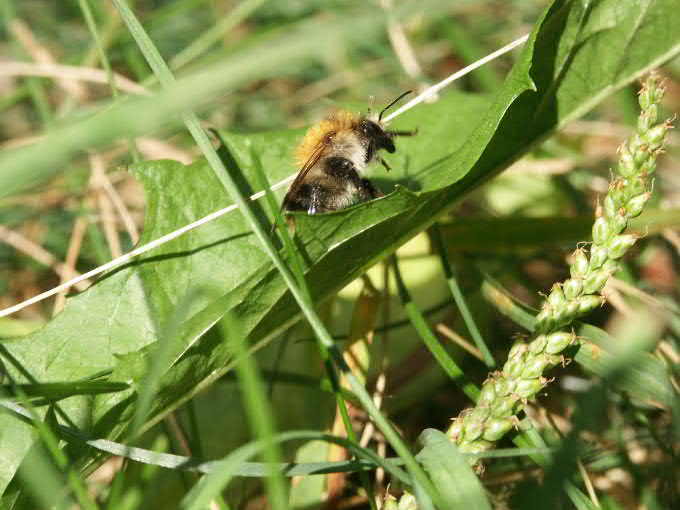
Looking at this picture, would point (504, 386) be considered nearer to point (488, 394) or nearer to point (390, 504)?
point (488, 394)

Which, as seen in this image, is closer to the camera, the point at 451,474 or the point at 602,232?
the point at 451,474

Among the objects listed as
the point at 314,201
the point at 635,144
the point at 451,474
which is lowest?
the point at 451,474

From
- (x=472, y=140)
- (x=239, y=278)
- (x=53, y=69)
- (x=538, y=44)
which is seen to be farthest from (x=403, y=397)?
(x=53, y=69)

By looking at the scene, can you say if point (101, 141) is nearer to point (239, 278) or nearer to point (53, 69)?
point (239, 278)

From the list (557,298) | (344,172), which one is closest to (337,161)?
(344,172)

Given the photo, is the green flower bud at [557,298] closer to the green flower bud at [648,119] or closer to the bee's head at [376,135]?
the green flower bud at [648,119]

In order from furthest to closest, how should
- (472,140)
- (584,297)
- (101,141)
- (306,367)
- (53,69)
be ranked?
(53,69) < (306,367) < (472,140) < (584,297) < (101,141)

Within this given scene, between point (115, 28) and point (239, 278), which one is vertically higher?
point (115, 28)

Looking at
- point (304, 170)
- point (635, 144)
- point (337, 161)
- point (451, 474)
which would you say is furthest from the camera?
point (337, 161)
